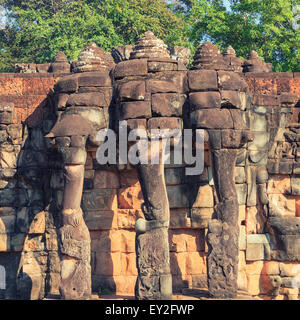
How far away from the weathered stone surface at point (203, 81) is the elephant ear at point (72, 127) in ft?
5.41

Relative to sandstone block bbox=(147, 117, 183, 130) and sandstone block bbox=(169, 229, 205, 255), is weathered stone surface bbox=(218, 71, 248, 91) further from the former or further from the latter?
sandstone block bbox=(169, 229, 205, 255)

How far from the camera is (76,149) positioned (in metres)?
10.6

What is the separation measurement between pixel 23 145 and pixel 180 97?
125 inches

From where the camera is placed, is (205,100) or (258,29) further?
(258,29)

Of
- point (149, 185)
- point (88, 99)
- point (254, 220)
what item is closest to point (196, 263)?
point (254, 220)

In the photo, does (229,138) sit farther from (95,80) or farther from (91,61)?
(91,61)

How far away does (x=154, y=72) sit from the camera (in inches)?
430

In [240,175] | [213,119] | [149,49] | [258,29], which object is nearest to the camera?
[213,119]

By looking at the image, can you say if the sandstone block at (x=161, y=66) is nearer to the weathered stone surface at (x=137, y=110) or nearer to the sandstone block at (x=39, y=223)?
the weathered stone surface at (x=137, y=110)

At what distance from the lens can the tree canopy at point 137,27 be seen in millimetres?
22156

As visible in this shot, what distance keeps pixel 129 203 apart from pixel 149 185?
58.1 inches

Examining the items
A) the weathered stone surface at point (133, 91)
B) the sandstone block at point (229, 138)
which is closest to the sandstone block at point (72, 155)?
the weathered stone surface at point (133, 91)

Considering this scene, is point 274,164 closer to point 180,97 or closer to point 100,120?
point 180,97

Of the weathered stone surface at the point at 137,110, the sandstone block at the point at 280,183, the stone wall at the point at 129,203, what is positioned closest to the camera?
the weathered stone surface at the point at 137,110
